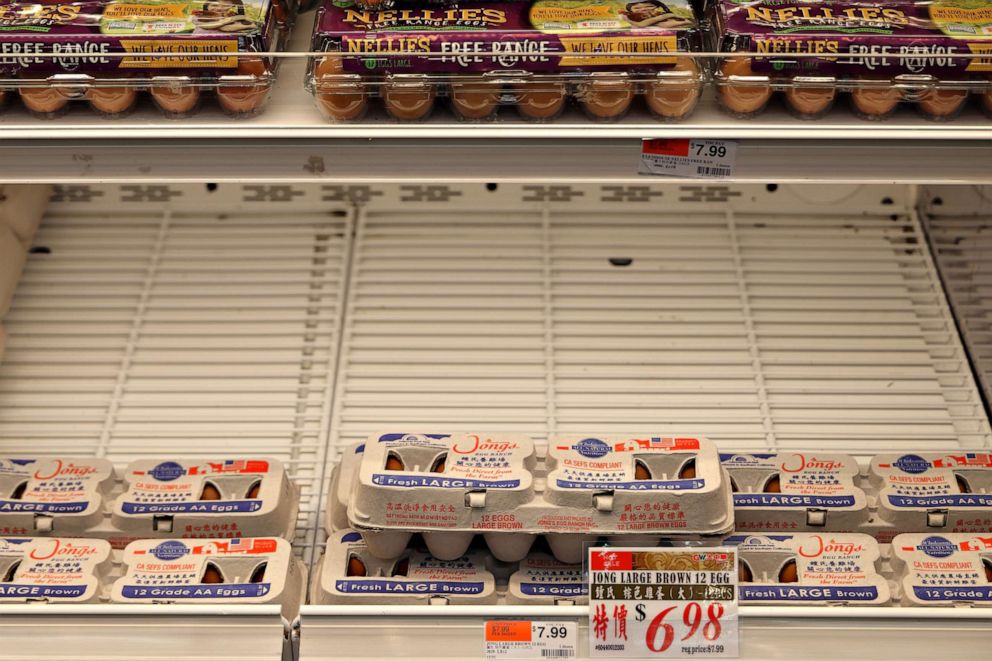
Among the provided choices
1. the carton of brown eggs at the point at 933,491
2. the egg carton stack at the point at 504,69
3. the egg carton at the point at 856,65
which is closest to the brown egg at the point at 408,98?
the egg carton stack at the point at 504,69

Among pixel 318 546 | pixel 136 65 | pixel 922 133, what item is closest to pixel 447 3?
pixel 136 65

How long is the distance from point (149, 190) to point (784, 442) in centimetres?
147

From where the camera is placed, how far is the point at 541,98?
5.92ft

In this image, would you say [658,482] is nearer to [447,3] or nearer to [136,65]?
[447,3]

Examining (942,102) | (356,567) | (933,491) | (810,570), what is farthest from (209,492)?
(942,102)

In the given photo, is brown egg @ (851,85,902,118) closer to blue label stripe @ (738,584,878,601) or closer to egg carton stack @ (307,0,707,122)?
egg carton stack @ (307,0,707,122)

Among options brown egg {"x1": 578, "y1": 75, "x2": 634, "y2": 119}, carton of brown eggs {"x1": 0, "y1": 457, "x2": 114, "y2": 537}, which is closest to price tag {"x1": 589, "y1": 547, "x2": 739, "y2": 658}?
brown egg {"x1": 578, "y1": 75, "x2": 634, "y2": 119}

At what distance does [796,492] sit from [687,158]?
63cm

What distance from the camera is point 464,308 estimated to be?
2.53m

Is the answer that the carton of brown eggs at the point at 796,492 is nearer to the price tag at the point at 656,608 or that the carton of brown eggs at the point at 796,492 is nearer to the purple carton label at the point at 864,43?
the price tag at the point at 656,608

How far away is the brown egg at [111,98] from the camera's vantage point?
5.90 feet

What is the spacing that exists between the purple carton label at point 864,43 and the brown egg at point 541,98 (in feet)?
0.87

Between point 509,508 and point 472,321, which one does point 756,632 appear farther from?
point 472,321

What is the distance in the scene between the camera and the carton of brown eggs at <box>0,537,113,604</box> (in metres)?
1.86
